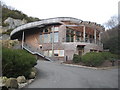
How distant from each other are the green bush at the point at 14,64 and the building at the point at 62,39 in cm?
1716

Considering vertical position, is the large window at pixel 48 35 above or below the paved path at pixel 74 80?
above

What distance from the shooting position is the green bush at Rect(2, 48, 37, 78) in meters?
10.3

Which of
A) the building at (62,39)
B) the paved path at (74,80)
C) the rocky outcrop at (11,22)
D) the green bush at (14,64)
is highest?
the rocky outcrop at (11,22)

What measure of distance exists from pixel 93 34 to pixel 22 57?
2683 cm

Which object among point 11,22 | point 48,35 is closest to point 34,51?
point 48,35

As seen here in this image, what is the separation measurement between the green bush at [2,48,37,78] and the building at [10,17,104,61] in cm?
1716

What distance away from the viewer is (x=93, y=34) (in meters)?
36.3

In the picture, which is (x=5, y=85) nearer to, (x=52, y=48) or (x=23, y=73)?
(x=23, y=73)

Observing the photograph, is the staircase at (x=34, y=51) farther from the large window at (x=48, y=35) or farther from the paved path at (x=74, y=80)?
the paved path at (x=74, y=80)

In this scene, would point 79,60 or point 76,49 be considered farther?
point 76,49

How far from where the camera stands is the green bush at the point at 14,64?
407 inches

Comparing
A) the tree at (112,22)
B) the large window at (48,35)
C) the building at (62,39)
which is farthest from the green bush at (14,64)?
the tree at (112,22)

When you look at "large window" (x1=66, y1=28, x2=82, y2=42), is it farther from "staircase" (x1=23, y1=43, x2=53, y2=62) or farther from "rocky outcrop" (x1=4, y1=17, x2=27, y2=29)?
"rocky outcrop" (x1=4, y1=17, x2=27, y2=29)

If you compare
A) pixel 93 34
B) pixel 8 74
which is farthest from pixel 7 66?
pixel 93 34
